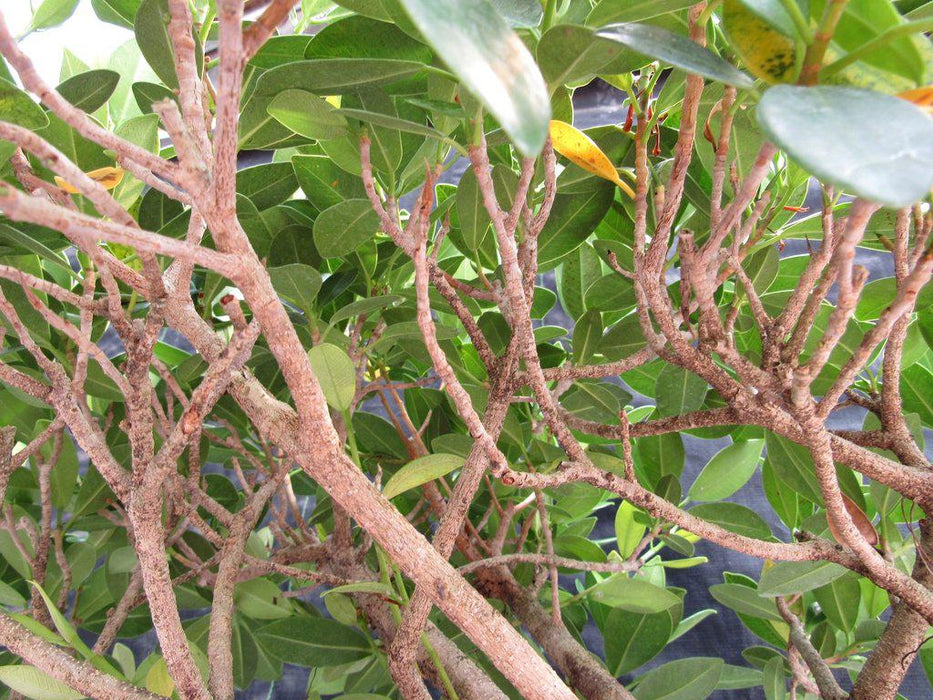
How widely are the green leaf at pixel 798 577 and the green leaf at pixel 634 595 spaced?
0.28ft

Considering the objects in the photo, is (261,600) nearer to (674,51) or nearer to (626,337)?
(626,337)

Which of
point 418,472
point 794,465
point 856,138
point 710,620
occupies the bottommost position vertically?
point 710,620

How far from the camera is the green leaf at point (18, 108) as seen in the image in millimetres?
406

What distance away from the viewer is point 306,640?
64 cm

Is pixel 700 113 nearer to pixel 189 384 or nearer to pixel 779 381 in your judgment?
pixel 779 381

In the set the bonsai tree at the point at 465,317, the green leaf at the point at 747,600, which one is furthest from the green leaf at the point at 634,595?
the green leaf at the point at 747,600

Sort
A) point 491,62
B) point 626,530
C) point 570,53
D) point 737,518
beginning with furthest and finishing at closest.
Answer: point 626,530
point 737,518
point 570,53
point 491,62

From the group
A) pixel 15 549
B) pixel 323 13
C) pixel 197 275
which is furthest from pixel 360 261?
pixel 15 549

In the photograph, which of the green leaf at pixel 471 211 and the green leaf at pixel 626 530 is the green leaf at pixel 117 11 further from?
the green leaf at pixel 626 530

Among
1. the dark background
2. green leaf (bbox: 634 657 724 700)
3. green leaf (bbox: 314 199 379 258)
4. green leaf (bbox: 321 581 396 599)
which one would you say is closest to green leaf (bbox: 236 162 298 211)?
green leaf (bbox: 314 199 379 258)

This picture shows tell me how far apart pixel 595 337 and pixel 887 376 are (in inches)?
8.6

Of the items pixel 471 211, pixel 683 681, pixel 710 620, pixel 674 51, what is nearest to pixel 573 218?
pixel 471 211

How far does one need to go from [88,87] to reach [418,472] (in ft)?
1.12

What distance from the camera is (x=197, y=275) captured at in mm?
667
